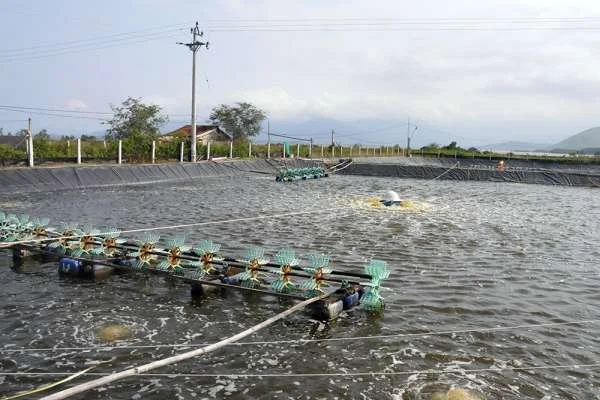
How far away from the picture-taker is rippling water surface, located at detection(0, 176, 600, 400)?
6.47 metres

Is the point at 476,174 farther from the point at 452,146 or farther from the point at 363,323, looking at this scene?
the point at 452,146

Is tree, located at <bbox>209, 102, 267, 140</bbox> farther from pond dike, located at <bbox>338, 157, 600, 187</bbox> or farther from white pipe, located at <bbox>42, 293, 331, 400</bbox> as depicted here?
white pipe, located at <bbox>42, 293, 331, 400</bbox>

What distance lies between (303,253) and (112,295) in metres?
5.17

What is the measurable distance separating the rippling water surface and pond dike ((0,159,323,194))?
862 centimetres

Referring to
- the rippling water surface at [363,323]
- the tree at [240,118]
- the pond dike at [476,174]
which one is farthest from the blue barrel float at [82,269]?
the tree at [240,118]

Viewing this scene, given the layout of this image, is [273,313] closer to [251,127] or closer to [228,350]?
[228,350]

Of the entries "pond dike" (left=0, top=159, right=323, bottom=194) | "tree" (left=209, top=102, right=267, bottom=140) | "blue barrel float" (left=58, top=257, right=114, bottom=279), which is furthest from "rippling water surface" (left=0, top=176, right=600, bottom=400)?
"tree" (left=209, top=102, right=267, bottom=140)

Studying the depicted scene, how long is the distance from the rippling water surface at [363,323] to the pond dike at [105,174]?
28.3 feet

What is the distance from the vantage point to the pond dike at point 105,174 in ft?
77.4

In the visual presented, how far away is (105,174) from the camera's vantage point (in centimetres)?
2803

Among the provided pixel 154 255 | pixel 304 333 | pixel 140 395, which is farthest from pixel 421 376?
pixel 154 255

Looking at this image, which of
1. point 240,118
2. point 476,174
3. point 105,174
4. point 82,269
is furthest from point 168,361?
point 240,118

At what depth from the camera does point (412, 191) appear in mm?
30766

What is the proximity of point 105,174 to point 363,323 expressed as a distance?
23273 millimetres
